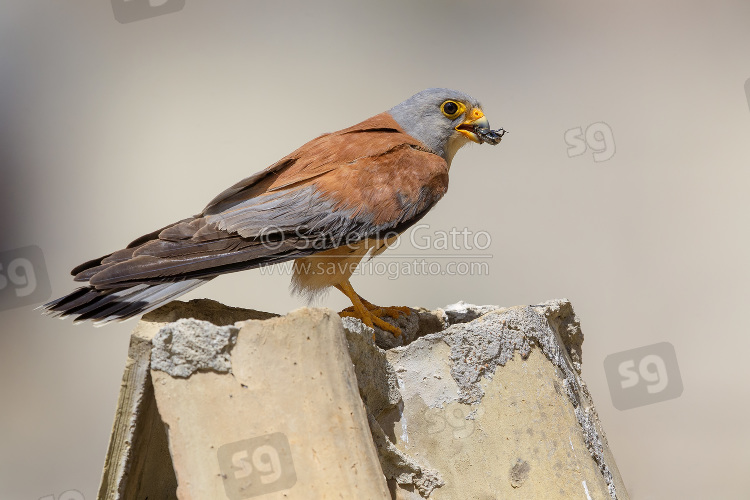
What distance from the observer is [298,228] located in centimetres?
295

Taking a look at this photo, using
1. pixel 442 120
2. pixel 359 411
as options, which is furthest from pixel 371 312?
pixel 359 411

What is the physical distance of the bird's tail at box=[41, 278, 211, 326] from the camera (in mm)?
2621

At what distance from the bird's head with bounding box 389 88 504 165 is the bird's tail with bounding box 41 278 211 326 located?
1561 millimetres

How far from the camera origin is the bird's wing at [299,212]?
275 cm

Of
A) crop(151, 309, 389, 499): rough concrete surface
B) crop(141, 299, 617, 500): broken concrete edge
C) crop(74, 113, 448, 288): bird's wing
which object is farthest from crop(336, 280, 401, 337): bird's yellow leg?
crop(151, 309, 389, 499): rough concrete surface

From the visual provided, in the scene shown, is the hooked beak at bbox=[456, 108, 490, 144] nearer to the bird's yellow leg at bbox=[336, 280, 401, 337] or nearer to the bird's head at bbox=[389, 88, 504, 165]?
the bird's head at bbox=[389, 88, 504, 165]

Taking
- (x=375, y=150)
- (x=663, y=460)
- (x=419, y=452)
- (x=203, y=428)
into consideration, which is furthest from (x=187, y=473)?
(x=663, y=460)

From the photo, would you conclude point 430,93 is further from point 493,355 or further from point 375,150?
point 493,355

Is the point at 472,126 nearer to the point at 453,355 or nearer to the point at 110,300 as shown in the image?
the point at 453,355

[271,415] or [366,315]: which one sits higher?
[366,315]

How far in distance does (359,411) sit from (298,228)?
1.15 m

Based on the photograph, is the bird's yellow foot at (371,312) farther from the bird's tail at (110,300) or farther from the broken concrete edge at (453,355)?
the bird's tail at (110,300)

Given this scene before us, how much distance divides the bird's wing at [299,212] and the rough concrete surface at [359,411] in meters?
0.20

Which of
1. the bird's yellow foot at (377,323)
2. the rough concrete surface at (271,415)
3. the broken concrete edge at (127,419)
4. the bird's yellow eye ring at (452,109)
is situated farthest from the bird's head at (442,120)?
the broken concrete edge at (127,419)
